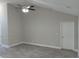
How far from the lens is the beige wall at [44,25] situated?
775 centimetres

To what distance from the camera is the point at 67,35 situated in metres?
7.49

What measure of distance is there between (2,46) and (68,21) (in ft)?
17.7

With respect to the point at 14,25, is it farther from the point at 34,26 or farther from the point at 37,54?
the point at 37,54

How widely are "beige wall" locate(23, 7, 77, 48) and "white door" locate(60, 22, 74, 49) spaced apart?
29 cm

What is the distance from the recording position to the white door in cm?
729

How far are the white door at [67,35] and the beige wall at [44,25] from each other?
29 cm

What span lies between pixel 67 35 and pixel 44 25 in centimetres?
A: 196

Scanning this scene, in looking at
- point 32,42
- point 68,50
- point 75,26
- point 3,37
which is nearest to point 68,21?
point 75,26

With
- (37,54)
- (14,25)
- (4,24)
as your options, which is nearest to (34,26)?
(14,25)

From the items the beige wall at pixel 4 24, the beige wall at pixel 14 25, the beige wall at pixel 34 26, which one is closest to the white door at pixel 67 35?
the beige wall at pixel 34 26

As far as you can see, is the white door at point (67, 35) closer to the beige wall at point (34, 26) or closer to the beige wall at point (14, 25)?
the beige wall at point (34, 26)

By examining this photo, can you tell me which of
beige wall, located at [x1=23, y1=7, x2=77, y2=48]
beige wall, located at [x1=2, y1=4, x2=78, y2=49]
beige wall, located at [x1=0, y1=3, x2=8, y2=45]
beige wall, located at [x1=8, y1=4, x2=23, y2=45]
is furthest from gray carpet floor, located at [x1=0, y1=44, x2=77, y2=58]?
beige wall, located at [x1=8, y1=4, x2=23, y2=45]

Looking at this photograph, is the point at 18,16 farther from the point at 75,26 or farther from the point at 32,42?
the point at 75,26

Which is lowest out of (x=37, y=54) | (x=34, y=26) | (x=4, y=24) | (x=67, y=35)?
(x=37, y=54)
